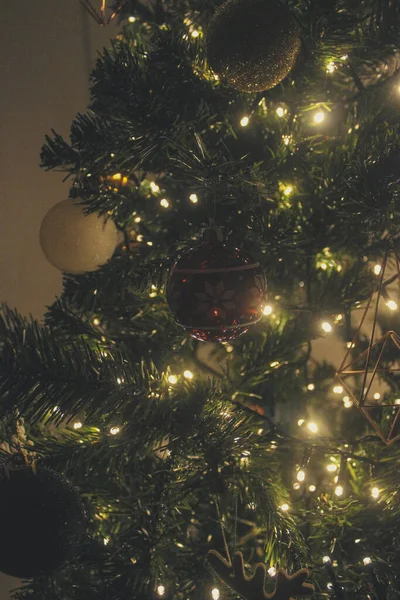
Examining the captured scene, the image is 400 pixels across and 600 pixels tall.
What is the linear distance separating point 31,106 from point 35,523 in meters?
0.66

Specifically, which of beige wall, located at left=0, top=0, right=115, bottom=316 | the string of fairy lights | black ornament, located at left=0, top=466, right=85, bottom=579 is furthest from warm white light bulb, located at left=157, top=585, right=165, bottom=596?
beige wall, located at left=0, top=0, right=115, bottom=316

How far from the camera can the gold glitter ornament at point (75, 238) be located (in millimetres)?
754

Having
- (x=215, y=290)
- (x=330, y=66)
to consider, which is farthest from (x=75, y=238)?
(x=330, y=66)

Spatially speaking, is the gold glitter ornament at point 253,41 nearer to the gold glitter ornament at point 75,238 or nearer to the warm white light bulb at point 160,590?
the gold glitter ornament at point 75,238

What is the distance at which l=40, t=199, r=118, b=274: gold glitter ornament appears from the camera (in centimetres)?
75

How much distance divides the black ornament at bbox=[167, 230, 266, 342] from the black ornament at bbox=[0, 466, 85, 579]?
0.20 metres

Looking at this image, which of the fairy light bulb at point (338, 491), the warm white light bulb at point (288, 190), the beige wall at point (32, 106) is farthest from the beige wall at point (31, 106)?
the fairy light bulb at point (338, 491)

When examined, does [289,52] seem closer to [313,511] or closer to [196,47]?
[196,47]

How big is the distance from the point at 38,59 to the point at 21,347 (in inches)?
22.0

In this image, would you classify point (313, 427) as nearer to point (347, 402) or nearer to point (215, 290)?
point (347, 402)

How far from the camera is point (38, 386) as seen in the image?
622mm

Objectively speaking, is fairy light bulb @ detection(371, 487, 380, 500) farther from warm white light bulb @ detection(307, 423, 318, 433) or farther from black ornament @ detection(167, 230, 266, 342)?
black ornament @ detection(167, 230, 266, 342)

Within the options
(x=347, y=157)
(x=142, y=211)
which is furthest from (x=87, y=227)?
(x=347, y=157)

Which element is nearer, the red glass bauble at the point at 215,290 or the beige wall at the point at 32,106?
the red glass bauble at the point at 215,290
